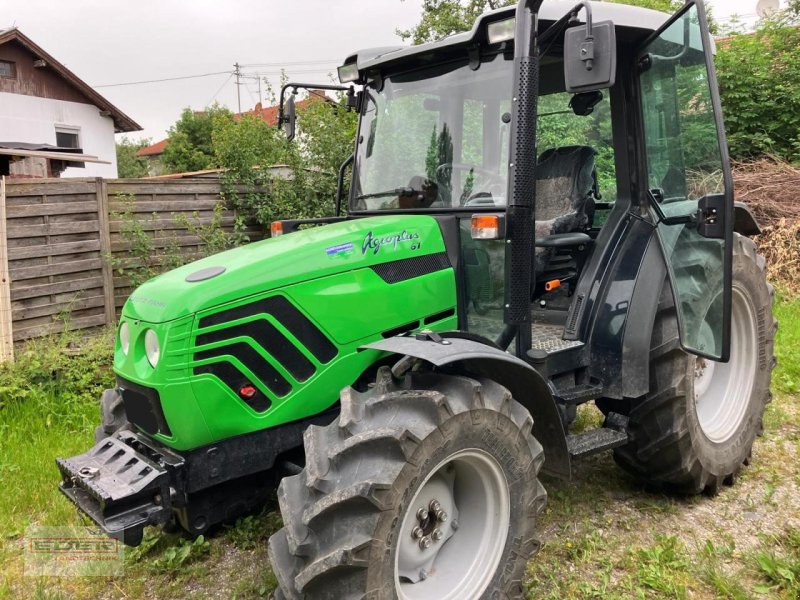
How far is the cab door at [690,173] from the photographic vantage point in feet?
10.0

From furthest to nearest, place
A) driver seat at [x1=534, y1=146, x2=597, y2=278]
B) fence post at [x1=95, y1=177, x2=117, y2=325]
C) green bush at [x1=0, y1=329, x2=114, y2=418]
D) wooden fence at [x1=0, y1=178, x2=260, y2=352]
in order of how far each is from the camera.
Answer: fence post at [x1=95, y1=177, x2=117, y2=325] < wooden fence at [x1=0, y1=178, x2=260, y2=352] < green bush at [x1=0, y1=329, x2=114, y2=418] < driver seat at [x1=534, y1=146, x2=597, y2=278]

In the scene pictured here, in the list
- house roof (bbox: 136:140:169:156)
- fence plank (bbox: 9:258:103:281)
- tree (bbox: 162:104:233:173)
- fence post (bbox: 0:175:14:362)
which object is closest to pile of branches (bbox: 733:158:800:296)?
fence plank (bbox: 9:258:103:281)

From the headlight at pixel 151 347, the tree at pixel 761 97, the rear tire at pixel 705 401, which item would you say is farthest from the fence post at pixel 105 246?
the tree at pixel 761 97

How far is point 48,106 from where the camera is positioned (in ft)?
64.5

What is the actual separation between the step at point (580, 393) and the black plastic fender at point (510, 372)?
33 centimetres

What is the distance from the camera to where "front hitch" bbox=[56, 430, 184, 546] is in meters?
2.37

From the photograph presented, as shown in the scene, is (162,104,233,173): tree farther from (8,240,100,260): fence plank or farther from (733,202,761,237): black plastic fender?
(733,202,761,237): black plastic fender

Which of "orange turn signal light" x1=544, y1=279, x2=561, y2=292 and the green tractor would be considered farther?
"orange turn signal light" x1=544, y1=279, x2=561, y2=292

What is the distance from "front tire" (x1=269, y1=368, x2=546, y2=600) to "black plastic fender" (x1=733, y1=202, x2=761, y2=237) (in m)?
2.27

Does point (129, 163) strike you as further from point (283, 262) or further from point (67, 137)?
point (283, 262)

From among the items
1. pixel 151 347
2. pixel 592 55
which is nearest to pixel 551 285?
pixel 592 55

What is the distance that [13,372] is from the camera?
17.8ft

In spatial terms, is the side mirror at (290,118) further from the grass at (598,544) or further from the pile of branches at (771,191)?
the pile of branches at (771,191)

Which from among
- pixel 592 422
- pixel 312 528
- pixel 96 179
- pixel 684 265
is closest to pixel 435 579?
pixel 312 528
